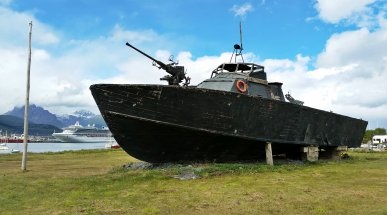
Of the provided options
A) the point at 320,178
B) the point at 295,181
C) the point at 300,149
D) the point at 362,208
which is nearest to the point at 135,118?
the point at 295,181

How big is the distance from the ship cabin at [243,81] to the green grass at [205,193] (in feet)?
10.8

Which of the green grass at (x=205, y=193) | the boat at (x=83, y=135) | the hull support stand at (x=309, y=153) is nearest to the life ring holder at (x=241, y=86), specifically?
the green grass at (x=205, y=193)

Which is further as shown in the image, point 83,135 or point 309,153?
point 83,135

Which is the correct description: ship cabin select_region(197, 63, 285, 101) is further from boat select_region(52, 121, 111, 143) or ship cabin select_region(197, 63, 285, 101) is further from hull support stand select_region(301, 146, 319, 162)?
boat select_region(52, 121, 111, 143)

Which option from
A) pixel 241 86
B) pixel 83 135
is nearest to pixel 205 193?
pixel 241 86

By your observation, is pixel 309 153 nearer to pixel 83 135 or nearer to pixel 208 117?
pixel 208 117

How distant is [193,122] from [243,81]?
341 centimetres

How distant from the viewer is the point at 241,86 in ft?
52.6

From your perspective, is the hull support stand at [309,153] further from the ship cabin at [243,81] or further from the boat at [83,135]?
the boat at [83,135]

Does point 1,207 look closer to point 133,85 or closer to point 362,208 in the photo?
point 133,85

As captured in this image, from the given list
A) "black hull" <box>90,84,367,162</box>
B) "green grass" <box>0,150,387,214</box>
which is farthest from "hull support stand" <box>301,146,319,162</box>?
"green grass" <box>0,150,387,214</box>

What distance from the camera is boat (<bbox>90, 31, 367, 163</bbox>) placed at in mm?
13430

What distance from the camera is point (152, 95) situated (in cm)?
1332

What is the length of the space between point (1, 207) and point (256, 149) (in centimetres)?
1087
